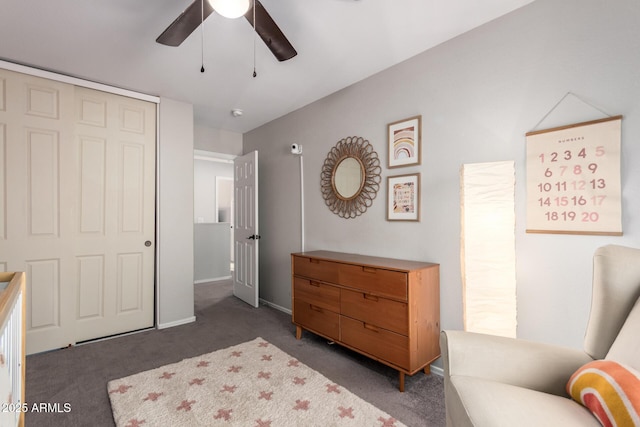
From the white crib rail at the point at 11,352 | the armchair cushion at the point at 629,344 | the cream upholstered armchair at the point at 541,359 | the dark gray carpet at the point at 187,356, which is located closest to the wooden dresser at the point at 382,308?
the dark gray carpet at the point at 187,356

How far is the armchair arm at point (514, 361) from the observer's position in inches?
45.1

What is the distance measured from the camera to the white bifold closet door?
8.26 feet

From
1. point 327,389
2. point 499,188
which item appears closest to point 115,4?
point 499,188

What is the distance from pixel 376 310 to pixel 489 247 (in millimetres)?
884

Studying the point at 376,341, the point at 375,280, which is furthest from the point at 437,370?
the point at 375,280

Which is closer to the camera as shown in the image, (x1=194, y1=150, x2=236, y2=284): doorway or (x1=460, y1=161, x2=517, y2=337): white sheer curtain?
(x1=460, y1=161, x2=517, y2=337): white sheer curtain

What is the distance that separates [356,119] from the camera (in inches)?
113

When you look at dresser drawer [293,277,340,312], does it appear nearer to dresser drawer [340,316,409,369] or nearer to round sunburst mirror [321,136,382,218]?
dresser drawer [340,316,409,369]

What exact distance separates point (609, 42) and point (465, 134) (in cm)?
81

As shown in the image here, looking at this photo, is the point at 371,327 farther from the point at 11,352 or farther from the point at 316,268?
the point at 11,352

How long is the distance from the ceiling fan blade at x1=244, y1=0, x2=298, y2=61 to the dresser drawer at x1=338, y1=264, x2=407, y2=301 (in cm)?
155

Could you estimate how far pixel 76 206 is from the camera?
2781 mm

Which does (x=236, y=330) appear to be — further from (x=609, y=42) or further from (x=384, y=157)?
(x=609, y=42)

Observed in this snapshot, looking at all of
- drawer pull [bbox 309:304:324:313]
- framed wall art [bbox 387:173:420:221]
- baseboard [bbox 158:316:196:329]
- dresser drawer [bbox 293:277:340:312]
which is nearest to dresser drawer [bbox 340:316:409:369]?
dresser drawer [bbox 293:277:340:312]
